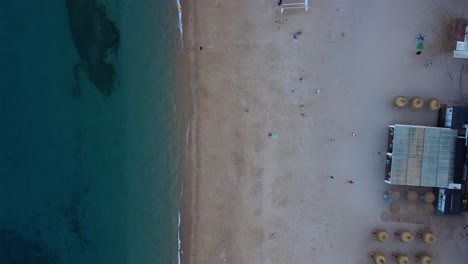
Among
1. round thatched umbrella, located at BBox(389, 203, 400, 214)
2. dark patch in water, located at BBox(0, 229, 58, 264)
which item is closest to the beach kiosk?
round thatched umbrella, located at BBox(389, 203, 400, 214)

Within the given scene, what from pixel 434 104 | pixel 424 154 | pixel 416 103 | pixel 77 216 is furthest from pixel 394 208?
pixel 77 216

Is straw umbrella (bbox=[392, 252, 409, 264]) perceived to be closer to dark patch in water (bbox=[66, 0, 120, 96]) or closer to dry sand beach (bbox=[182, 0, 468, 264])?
dry sand beach (bbox=[182, 0, 468, 264])

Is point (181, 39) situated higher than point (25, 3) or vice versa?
point (25, 3)

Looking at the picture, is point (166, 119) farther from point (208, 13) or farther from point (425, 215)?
point (425, 215)

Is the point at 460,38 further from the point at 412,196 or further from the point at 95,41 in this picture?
the point at 95,41

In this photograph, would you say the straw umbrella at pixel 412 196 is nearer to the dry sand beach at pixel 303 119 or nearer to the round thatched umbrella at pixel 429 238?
the dry sand beach at pixel 303 119

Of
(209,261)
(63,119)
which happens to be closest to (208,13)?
(63,119)

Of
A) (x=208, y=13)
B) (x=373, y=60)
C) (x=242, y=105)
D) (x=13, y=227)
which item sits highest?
(x=208, y=13)
